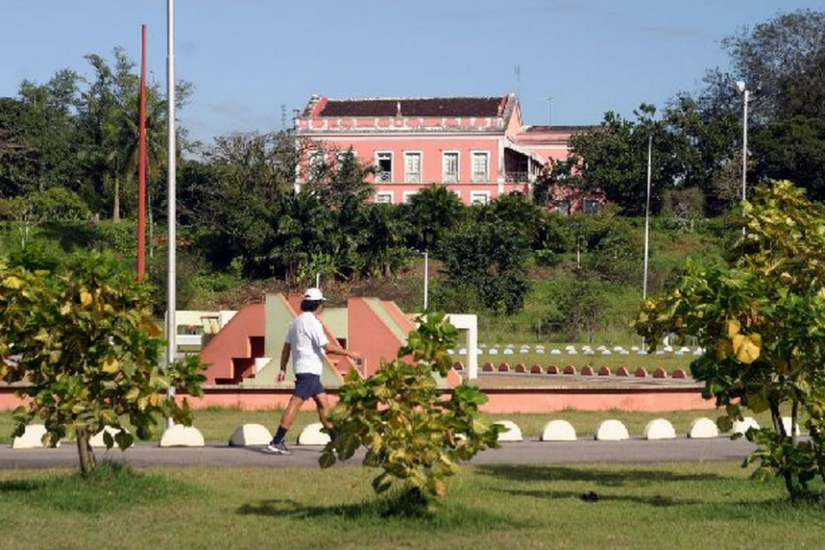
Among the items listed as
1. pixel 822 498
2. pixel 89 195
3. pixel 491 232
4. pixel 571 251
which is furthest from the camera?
pixel 89 195

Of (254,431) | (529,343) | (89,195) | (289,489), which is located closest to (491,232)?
(529,343)

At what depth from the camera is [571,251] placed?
230 ft

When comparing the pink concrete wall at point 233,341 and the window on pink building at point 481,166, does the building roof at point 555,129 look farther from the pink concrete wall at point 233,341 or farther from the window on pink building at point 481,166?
the pink concrete wall at point 233,341

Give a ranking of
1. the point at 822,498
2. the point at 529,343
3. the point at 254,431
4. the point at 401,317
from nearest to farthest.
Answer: the point at 822,498 < the point at 254,431 < the point at 401,317 < the point at 529,343

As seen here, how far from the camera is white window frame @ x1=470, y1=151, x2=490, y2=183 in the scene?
86.8 metres

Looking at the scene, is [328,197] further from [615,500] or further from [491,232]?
[615,500]

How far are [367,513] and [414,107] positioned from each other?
259ft

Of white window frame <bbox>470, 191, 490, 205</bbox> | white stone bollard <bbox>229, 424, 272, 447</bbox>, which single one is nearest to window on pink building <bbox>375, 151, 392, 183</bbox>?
white window frame <bbox>470, 191, 490, 205</bbox>

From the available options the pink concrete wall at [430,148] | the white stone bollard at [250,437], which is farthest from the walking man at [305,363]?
the pink concrete wall at [430,148]

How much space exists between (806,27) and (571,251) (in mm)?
22416

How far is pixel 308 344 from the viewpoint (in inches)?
649

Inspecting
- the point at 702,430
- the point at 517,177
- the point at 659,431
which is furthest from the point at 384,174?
the point at 659,431

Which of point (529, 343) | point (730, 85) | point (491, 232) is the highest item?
point (730, 85)

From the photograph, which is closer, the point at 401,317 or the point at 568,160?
the point at 401,317
